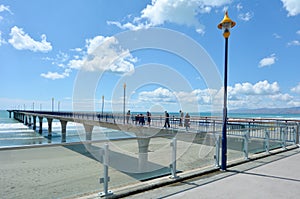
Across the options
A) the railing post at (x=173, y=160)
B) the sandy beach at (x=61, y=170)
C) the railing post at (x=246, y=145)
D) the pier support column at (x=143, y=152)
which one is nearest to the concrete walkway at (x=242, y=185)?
the railing post at (x=173, y=160)

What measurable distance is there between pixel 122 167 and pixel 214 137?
9.05ft

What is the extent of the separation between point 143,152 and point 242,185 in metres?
2.69

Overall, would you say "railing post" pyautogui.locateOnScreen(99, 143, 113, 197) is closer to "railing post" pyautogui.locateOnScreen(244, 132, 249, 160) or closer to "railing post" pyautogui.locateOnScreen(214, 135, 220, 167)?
"railing post" pyautogui.locateOnScreen(214, 135, 220, 167)

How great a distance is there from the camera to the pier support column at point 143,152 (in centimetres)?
580

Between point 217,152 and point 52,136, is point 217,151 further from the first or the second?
point 52,136

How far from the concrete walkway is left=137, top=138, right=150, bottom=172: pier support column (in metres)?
1.46

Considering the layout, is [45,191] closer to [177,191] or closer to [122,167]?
[122,167]

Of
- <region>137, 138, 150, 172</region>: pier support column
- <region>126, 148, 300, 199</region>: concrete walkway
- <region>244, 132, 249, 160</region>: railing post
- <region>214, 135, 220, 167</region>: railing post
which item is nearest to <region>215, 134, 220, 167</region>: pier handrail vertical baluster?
<region>214, 135, 220, 167</region>: railing post

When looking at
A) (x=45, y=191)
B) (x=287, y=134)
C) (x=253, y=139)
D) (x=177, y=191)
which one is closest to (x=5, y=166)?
(x=45, y=191)

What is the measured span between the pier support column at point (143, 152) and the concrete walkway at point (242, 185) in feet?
4.79

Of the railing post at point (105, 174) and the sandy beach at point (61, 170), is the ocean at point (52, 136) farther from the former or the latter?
the railing post at point (105, 174)

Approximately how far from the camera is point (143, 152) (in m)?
6.18

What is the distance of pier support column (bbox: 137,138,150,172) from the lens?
19.0 ft

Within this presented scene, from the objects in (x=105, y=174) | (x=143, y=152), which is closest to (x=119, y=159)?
(x=105, y=174)
